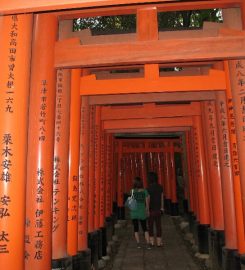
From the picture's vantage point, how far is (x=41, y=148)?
3.51 m

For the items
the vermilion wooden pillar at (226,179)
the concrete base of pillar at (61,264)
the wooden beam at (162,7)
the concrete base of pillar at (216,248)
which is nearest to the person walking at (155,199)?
the concrete base of pillar at (216,248)

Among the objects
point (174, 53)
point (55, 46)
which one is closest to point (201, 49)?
point (174, 53)

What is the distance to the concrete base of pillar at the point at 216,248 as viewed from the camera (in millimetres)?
5535

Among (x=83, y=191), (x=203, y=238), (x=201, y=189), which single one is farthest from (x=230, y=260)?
(x=201, y=189)

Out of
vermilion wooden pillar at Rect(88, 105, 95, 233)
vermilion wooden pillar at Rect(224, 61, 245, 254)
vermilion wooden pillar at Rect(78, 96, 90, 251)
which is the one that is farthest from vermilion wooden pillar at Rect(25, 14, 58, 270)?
vermilion wooden pillar at Rect(88, 105, 95, 233)

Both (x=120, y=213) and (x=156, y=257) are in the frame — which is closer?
(x=156, y=257)

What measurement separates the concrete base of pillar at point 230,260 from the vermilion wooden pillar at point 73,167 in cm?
208

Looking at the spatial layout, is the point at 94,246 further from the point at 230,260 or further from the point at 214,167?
Answer: the point at 214,167

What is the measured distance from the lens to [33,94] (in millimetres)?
3631

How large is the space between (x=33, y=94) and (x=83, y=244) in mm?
2538

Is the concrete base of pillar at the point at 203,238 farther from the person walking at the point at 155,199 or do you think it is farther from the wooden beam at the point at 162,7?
the wooden beam at the point at 162,7

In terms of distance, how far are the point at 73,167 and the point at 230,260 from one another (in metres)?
2.50

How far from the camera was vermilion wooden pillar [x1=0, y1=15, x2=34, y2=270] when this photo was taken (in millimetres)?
2863

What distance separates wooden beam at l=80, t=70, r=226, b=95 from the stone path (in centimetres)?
339
